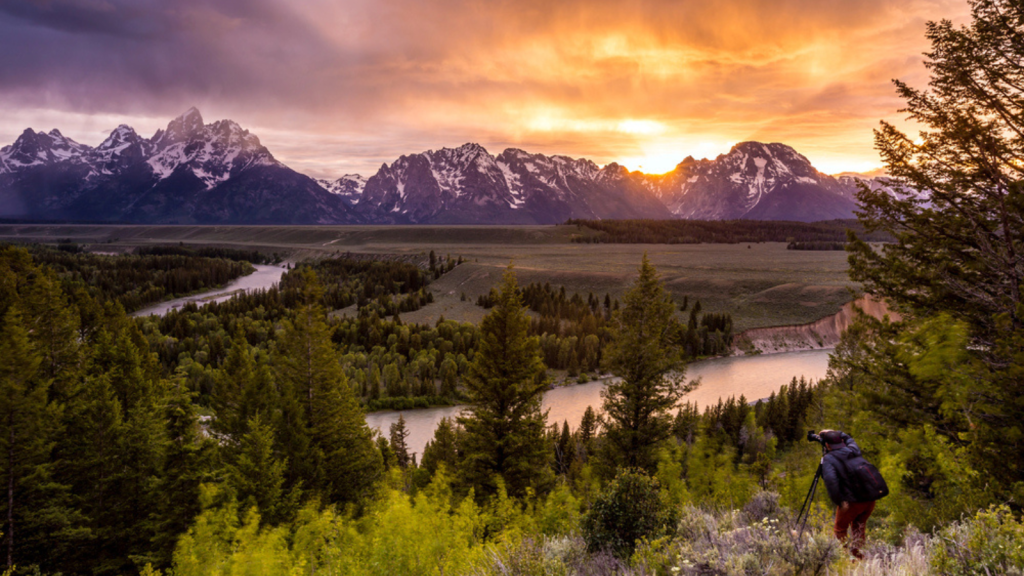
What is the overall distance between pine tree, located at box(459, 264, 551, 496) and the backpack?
14.8m

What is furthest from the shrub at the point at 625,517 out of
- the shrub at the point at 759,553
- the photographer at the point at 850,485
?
the photographer at the point at 850,485

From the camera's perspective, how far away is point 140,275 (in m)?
136

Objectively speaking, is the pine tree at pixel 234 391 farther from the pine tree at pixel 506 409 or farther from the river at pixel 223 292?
the river at pixel 223 292

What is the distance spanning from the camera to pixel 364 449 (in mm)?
24656

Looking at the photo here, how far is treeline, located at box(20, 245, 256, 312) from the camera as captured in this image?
384 feet

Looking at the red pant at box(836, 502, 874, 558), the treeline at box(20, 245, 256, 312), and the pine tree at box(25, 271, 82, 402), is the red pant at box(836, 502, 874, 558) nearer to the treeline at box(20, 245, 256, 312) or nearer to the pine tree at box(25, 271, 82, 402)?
the pine tree at box(25, 271, 82, 402)

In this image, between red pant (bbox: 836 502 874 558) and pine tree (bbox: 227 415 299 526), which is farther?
pine tree (bbox: 227 415 299 526)

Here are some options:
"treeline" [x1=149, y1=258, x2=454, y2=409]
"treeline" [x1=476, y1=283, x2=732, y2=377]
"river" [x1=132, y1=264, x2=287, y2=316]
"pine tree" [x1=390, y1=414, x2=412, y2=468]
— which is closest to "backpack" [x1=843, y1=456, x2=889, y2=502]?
"treeline" [x1=149, y1=258, x2=454, y2=409]

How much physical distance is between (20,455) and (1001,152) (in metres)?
31.5

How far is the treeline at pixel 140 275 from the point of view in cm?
11709

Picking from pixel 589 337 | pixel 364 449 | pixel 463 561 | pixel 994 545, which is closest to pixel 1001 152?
pixel 994 545

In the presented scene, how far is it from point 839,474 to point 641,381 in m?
14.2

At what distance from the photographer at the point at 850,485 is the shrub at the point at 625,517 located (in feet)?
11.9

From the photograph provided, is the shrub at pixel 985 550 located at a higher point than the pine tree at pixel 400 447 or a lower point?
higher
